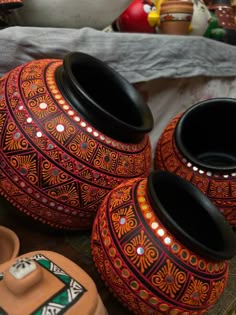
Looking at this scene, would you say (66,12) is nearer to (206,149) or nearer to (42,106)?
(42,106)

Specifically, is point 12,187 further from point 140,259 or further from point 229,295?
point 229,295

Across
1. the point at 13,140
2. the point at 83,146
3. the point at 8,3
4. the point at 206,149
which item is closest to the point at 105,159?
the point at 83,146

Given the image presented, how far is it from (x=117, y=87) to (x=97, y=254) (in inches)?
13.6

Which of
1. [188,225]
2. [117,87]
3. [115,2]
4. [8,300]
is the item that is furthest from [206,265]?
[115,2]

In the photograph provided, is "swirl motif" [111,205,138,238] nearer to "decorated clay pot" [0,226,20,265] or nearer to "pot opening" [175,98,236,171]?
"decorated clay pot" [0,226,20,265]

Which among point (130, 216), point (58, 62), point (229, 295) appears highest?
point (58, 62)

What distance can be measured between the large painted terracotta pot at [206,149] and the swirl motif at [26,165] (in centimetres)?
34

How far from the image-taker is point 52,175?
571 mm

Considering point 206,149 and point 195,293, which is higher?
point 195,293

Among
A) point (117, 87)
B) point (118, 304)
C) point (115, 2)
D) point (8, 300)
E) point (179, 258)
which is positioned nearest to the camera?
point (8, 300)

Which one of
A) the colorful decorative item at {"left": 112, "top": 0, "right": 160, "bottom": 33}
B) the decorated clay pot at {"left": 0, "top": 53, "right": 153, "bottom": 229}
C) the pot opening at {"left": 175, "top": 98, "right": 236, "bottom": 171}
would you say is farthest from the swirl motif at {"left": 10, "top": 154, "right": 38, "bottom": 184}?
the colorful decorative item at {"left": 112, "top": 0, "right": 160, "bottom": 33}

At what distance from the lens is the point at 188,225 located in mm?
628

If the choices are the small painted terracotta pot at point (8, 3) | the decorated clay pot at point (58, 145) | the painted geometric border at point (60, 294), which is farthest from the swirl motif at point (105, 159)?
the small painted terracotta pot at point (8, 3)

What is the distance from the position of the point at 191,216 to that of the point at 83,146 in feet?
0.78
